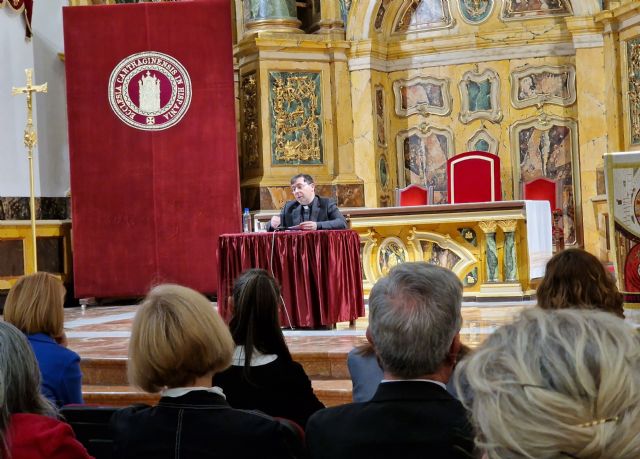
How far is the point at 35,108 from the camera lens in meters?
10.3

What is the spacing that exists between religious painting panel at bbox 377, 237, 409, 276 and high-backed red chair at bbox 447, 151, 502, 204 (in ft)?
4.33

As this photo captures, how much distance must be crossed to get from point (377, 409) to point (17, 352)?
78 cm

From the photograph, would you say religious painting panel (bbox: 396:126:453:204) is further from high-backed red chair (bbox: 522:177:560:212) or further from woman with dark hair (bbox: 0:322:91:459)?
woman with dark hair (bbox: 0:322:91:459)

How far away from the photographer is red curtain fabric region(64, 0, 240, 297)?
9.91m

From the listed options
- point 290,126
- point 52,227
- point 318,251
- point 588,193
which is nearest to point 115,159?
point 52,227

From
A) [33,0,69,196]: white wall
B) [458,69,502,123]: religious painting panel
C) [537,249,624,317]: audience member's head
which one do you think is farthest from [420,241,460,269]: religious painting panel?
[537,249,624,317]: audience member's head

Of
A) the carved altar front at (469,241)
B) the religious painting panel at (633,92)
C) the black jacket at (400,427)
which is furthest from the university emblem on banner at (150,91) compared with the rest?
the black jacket at (400,427)

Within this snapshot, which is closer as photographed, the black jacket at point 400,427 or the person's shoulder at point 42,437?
the black jacket at point 400,427

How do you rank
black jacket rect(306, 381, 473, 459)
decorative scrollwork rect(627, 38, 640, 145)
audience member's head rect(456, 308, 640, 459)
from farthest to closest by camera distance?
decorative scrollwork rect(627, 38, 640, 145)
black jacket rect(306, 381, 473, 459)
audience member's head rect(456, 308, 640, 459)

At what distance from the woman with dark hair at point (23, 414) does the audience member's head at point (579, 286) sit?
156 cm

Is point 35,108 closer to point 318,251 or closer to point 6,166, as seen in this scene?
→ point 6,166

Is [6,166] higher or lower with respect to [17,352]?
higher

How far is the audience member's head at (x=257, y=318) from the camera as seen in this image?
3004 millimetres

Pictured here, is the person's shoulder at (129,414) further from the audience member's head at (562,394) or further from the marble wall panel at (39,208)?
the marble wall panel at (39,208)
